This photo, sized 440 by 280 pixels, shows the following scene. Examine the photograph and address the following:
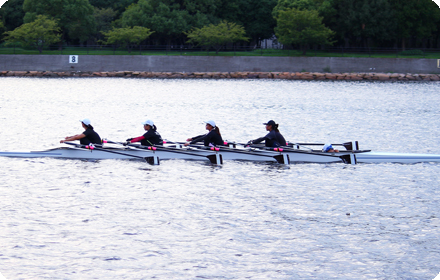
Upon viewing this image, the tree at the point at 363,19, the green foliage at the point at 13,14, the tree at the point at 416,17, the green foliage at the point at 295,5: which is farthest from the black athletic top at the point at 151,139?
the green foliage at the point at 13,14

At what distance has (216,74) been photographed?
6731 cm

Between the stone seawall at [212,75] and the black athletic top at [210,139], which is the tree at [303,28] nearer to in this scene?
the stone seawall at [212,75]

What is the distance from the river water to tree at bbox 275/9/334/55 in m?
42.7

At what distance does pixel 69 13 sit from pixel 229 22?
2201 centimetres

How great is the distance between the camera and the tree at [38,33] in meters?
71.9

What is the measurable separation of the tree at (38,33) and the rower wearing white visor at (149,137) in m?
56.2

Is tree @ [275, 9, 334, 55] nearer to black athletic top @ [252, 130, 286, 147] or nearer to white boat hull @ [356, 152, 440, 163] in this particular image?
white boat hull @ [356, 152, 440, 163]

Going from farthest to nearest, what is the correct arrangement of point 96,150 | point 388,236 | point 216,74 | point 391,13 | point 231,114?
point 391,13 < point 216,74 < point 231,114 < point 96,150 < point 388,236

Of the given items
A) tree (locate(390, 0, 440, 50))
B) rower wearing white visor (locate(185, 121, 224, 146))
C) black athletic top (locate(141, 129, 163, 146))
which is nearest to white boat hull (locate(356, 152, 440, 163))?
rower wearing white visor (locate(185, 121, 224, 146))

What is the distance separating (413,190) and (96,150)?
10979 mm

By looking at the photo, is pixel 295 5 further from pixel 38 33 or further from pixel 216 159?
pixel 216 159

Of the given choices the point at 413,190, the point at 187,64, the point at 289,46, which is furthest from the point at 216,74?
the point at 413,190

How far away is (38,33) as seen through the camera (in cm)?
7188

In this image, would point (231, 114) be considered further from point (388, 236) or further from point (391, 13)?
point (391, 13)
